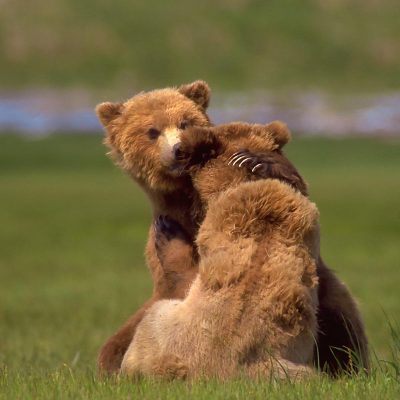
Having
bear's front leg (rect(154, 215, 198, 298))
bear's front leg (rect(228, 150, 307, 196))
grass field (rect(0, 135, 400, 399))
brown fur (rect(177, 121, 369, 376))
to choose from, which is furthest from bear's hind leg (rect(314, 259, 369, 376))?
bear's front leg (rect(154, 215, 198, 298))

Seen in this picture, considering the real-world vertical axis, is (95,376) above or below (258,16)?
below

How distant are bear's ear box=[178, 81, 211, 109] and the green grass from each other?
50.3 meters

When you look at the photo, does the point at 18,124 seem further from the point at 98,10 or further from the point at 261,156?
the point at 261,156

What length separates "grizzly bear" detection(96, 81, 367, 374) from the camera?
496cm

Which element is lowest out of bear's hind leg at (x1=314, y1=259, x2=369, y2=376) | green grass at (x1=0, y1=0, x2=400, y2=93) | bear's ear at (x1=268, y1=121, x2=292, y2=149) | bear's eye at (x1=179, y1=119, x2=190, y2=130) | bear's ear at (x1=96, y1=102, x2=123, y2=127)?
bear's hind leg at (x1=314, y1=259, x2=369, y2=376)

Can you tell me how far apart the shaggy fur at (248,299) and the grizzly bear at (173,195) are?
0.22 metres

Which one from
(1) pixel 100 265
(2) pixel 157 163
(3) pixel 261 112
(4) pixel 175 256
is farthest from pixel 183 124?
(3) pixel 261 112

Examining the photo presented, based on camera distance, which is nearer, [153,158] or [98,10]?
[153,158]

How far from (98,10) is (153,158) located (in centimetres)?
6163

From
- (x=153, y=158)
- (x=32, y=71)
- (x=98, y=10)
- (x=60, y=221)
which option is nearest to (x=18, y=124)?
(x=32, y=71)

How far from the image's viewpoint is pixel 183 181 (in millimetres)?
5617

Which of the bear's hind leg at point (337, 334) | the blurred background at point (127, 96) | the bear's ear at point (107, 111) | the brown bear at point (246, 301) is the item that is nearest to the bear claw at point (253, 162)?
the brown bear at point (246, 301)

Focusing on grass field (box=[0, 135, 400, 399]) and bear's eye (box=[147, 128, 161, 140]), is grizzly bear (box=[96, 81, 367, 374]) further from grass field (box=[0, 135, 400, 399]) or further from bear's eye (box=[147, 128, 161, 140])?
grass field (box=[0, 135, 400, 399])

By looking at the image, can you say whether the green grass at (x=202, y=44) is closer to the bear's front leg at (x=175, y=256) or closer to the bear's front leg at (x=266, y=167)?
the bear's front leg at (x=175, y=256)
